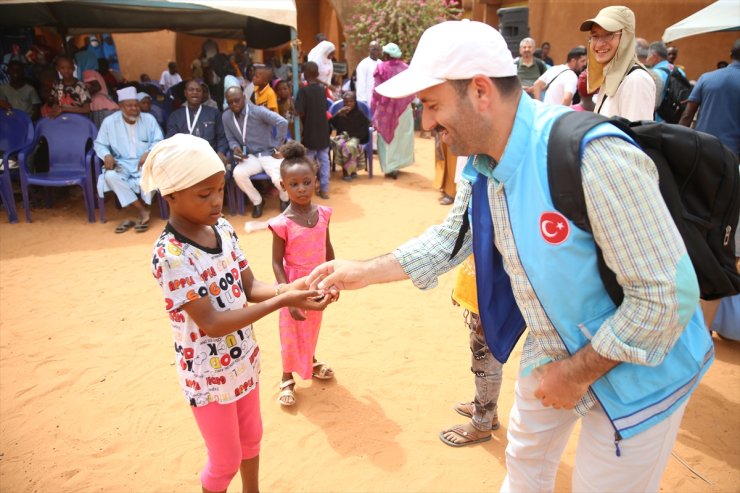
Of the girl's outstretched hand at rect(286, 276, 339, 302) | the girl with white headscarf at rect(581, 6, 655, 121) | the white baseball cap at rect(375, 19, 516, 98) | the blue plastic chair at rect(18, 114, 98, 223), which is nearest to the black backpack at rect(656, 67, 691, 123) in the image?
the girl with white headscarf at rect(581, 6, 655, 121)

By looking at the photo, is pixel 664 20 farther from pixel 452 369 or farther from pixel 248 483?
pixel 248 483

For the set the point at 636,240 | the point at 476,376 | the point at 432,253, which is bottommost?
the point at 476,376

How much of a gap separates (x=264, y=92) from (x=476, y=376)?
6.84m

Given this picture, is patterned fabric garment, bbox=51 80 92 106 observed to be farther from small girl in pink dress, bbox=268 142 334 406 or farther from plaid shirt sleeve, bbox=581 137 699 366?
plaid shirt sleeve, bbox=581 137 699 366

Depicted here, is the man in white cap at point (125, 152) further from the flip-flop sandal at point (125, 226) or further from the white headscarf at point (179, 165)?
the white headscarf at point (179, 165)

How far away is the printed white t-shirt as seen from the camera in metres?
2.09

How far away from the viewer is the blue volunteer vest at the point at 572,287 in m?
1.55

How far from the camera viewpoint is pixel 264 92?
8.67m

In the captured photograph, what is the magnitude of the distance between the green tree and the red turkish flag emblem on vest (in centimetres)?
1424

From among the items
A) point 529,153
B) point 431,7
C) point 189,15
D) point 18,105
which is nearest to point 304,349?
point 529,153

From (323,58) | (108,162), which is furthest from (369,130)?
(108,162)

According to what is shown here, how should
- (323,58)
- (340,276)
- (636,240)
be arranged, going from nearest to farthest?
(636,240) < (340,276) < (323,58)

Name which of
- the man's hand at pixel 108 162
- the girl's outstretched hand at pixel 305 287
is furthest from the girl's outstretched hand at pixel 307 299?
the man's hand at pixel 108 162

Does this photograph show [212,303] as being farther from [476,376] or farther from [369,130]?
[369,130]
